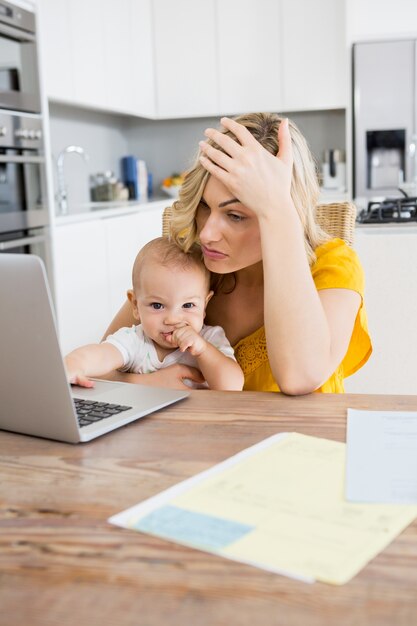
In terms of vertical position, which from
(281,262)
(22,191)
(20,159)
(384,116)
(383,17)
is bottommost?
(281,262)

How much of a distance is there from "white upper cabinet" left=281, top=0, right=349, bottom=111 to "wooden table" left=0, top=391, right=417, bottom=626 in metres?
4.68

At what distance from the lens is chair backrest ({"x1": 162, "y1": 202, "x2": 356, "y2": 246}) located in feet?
5.53

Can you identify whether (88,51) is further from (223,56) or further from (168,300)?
(168,300)

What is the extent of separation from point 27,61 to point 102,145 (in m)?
2.10

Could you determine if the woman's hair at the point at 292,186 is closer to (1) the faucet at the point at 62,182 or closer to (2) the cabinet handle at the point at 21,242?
(2) the cabinet handle at the point at 21,242

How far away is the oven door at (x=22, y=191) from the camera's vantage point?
3.29 m

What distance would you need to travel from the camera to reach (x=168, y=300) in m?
1.40

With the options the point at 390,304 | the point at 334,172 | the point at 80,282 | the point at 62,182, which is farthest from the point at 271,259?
the point at 334,172

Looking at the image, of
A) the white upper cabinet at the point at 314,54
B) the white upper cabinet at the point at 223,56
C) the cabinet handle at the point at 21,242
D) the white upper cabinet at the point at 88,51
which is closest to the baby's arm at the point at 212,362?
the cabinet handle at the point at 21,242

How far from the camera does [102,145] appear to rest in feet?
18.3

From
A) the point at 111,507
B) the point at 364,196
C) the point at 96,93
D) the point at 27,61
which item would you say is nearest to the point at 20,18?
the point at 27,61

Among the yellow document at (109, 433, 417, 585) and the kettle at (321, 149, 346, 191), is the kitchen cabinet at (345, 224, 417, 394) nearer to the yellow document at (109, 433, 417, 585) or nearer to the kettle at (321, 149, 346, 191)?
the yellow document at (109, 433, 417, 585)

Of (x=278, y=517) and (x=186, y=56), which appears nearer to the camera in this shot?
(x=278, y=517)

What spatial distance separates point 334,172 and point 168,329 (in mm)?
4312
